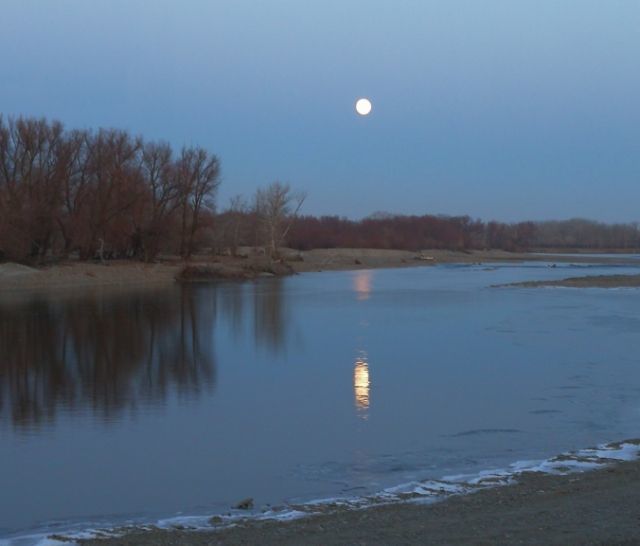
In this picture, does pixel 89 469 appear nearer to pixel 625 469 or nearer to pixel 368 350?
pixel 625 469

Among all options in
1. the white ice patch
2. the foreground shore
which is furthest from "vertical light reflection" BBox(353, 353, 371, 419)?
the foreground shore

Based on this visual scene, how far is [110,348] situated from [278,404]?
8.65m

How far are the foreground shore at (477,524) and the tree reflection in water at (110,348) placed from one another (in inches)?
243

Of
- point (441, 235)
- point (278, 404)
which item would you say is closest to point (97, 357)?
point (278, 404)

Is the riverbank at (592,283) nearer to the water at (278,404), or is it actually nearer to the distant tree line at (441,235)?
the water at (278,404)

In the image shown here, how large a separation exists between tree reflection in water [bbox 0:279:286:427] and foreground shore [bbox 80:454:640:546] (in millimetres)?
6183

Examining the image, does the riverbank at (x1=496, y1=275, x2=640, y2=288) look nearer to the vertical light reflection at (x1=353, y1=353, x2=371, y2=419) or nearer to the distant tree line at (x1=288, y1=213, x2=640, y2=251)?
the vertical light reflection at (x1=353, y1=353, x2=371, y2=419)

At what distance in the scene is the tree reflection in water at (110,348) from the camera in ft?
46.3

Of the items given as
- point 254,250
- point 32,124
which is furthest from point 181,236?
point 254,250

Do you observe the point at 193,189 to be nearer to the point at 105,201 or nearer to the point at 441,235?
the point at 105,201

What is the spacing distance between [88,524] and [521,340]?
52.3ft

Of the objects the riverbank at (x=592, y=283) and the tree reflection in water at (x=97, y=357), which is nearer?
the tree reflection in water at (x=97, y=357)

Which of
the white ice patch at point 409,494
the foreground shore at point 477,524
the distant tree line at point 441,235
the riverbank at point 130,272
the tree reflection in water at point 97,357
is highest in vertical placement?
the distant tree line at point 441,235

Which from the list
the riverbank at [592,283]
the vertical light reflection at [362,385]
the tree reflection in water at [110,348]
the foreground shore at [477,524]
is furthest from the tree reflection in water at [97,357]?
the riverbank at [592,283]
